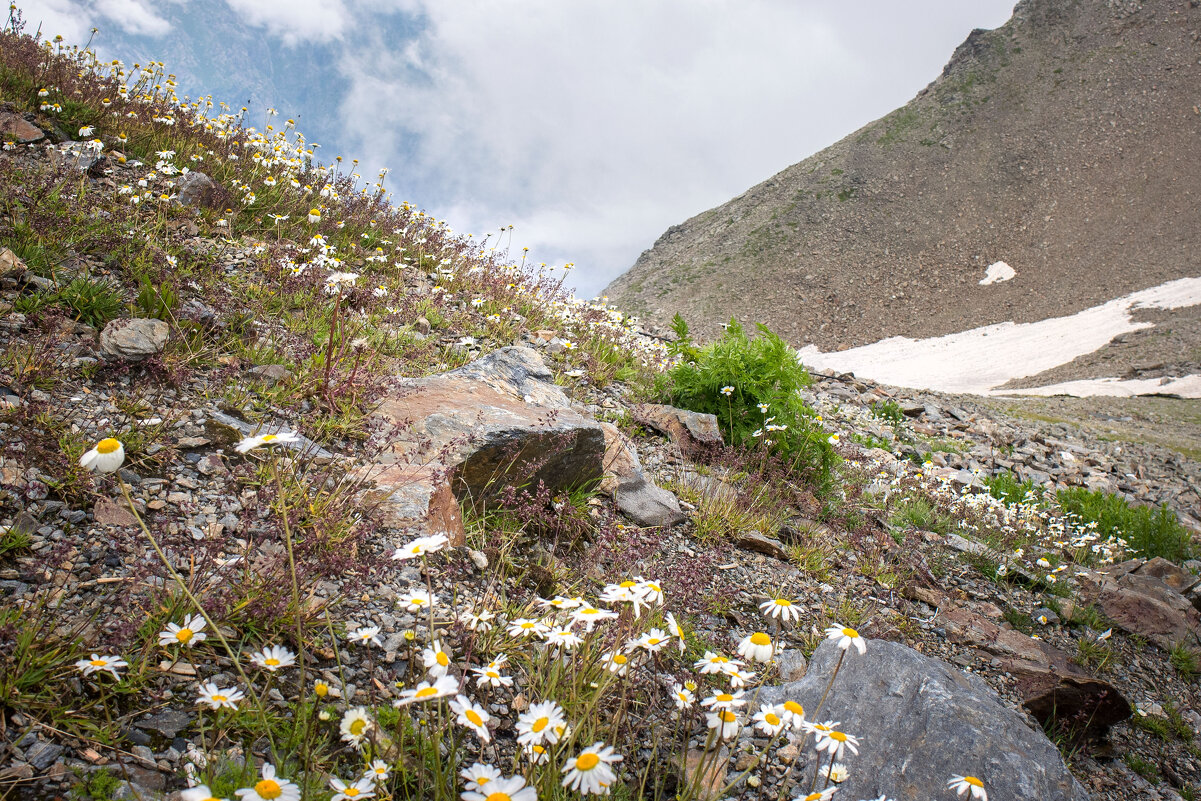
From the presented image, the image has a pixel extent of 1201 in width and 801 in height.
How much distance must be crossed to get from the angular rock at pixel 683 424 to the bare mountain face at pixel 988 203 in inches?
1617

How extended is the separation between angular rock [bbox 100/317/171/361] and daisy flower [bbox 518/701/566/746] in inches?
145

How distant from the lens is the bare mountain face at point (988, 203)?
46.5m

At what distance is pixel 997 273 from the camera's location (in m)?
48.6

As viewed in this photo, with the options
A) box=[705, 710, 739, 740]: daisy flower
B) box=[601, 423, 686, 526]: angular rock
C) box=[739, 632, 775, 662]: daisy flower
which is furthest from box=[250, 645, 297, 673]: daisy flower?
box=[601, 423, 686, 526]: angular rock

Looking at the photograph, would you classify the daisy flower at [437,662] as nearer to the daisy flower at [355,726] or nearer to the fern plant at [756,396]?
the daisy flower at [355,726]

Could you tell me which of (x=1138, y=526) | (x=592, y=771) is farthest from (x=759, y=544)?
(x=1138, y=526)

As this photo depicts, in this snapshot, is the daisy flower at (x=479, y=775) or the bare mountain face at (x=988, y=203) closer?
the daisy flower at (x=479, y=775)

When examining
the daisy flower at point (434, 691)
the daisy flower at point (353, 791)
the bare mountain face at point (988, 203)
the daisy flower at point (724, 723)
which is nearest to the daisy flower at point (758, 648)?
the daisy flower at point (724, 723)

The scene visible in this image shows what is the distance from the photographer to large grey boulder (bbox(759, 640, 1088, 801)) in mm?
2520

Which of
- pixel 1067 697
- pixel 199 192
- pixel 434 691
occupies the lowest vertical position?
pixel 1067 697

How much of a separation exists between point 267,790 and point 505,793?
54 cm

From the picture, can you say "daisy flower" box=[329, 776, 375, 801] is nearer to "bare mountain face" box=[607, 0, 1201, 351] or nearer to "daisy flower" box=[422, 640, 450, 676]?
"daisy flower" box=[422, 640, 450, 676]

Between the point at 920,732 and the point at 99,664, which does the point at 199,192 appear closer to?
the point at 99,664

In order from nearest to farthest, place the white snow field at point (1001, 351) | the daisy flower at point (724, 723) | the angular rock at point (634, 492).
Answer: the daisy flower at point (724, 723)
the angular rock at point (634, 492)
the white snow field at point (1001, 351)
